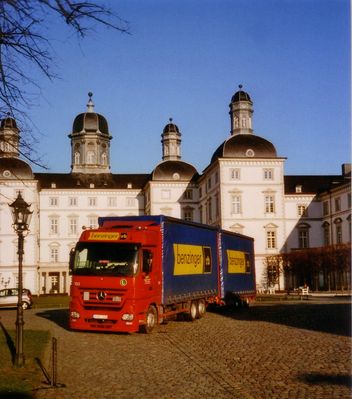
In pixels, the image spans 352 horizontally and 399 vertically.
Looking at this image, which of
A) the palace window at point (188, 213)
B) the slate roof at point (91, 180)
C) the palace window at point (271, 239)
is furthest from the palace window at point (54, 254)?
the palace window at point (271, 239)

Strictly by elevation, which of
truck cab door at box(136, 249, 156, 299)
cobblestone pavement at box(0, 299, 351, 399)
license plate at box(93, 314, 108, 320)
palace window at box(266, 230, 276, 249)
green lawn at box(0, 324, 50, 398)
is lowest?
cobblestone pavement at box(0, 299, 351, 399)

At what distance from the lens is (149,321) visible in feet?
62.0

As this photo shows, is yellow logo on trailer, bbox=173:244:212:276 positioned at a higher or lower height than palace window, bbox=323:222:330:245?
lower

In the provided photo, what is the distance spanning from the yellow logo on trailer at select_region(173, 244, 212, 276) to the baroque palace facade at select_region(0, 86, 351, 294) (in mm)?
33592

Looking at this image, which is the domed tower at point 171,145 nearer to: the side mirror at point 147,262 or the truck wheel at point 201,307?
the truck wheel at point 201,307

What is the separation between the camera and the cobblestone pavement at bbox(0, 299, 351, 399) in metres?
9.86

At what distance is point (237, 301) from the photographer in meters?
30.2

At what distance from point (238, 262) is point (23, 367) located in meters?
18.8

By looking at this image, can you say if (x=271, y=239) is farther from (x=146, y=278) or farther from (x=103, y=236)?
(x=103, y=236)

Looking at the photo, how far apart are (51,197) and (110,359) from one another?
Answer: 6618cm

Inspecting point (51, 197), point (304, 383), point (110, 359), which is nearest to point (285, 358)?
point (304, 383)

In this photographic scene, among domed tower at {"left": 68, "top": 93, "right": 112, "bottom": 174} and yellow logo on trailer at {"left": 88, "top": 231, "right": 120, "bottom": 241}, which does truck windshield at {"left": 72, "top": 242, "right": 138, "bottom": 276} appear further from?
domed tower at {"left": 68, "top": 93, "right": 112, "bottom": 174}

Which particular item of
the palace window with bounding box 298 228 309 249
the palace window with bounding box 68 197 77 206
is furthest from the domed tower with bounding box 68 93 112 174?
the palace window with bounding box 298 228 309 249

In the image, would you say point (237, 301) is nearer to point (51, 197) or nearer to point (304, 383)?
point (304, 383)
